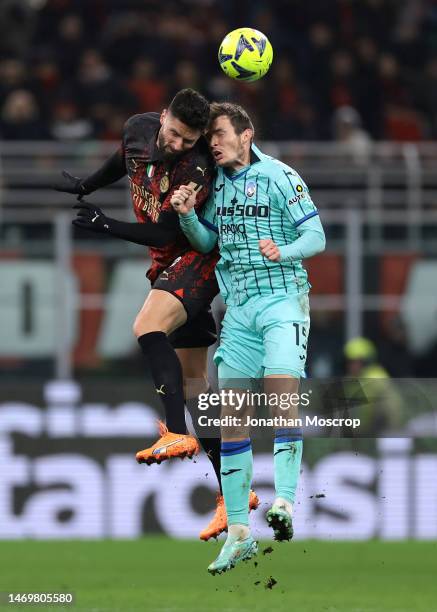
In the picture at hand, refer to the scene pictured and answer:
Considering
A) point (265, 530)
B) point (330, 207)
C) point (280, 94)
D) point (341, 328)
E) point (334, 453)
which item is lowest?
point (265, 530)

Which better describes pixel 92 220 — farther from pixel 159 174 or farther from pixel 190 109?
pixel 190 109

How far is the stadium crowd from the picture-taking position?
1656 cm

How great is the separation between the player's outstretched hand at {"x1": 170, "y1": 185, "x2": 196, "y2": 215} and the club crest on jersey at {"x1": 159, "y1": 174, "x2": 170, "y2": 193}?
0.21 meters

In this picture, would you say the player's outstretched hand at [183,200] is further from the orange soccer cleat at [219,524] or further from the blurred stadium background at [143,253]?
the blurred stadium background at [143,253]

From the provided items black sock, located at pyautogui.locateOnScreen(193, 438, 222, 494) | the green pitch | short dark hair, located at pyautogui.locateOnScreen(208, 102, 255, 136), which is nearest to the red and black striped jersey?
short dark hair, located at pyautogui.locateOnScreen(208, 102, 255, 136)

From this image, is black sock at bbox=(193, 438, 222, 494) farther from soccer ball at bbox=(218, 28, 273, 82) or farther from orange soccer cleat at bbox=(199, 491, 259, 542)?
soccer ball at bbox=(218, 28, 273, 82)

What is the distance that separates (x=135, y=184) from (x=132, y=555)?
186 inches

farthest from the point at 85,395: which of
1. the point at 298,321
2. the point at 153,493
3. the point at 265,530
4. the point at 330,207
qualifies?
the point at 298,321

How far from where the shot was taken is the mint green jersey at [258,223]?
8242 millimetres

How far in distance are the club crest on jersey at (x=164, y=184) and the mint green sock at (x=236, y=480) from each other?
1.48 m

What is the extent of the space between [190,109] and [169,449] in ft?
6.04

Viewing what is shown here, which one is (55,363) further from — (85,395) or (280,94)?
(280,94)

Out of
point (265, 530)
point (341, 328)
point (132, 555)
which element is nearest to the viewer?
point (132, 555)

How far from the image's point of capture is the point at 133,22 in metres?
18.1
